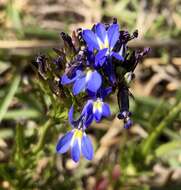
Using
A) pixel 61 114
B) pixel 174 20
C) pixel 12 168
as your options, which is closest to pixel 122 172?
pixel 12 168

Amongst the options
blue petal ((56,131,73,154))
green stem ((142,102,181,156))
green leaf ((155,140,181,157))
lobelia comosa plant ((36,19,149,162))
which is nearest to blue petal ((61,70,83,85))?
lobelia comosa plant ((36,19,149,162))

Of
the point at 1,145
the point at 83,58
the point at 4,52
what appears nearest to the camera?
the point at 83,58

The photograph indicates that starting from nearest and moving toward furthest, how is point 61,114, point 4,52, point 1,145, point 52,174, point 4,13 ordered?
point 61,114 → point 52,174 → point 1,145 → point 4,52 → point 4,13

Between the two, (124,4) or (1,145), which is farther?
(124,4)

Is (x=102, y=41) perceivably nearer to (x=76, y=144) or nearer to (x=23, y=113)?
(x=76, y=144)

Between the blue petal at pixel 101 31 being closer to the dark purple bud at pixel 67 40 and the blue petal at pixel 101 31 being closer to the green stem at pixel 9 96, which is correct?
the dark purple bud at pixel 67 40

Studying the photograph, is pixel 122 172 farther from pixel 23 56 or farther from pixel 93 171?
pixel 23 56

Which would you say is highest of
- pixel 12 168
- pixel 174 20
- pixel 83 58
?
pixel 174 20

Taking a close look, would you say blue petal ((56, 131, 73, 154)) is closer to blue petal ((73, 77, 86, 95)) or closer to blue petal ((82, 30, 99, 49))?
blue petal ((73, 77, 86, 95))
